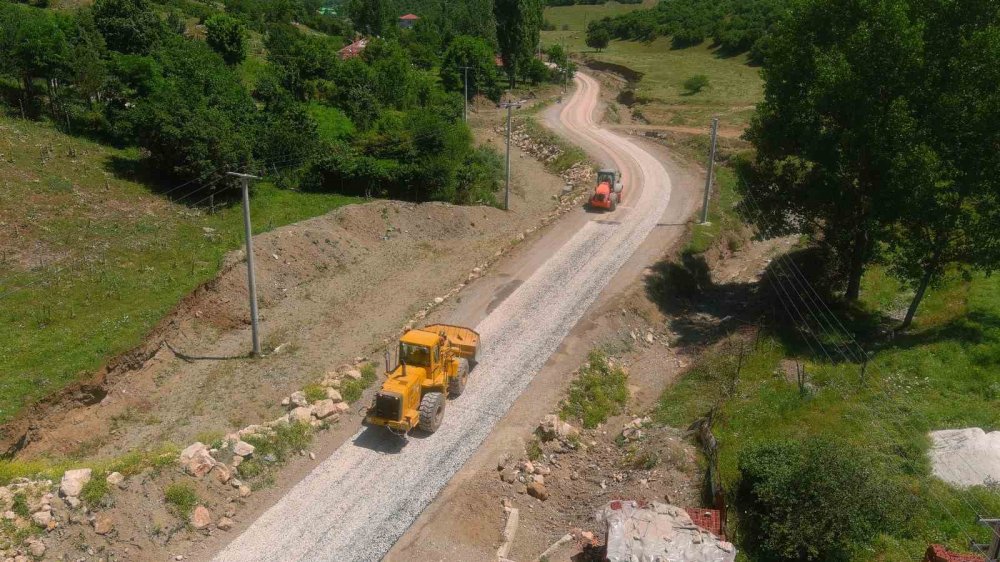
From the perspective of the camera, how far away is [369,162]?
43.4 m

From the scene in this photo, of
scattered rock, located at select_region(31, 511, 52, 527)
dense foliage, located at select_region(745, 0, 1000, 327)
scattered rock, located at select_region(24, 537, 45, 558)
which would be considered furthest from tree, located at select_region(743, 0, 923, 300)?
scattered rock, located at select_region(24, 537, 45, 558)

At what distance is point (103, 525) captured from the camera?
15.9 metres

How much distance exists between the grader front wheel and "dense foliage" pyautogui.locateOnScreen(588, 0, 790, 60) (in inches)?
2914

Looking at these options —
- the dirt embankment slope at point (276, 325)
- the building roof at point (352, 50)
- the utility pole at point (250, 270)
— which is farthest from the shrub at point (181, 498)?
the building roof at point (352, 50)

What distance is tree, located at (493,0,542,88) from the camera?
76312 millimetres

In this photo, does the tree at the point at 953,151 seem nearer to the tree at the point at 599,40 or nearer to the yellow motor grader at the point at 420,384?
the yellow motor grader at the point at 420,384

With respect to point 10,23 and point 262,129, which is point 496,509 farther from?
point 10,23

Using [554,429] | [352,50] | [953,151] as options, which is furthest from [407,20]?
[554,429]

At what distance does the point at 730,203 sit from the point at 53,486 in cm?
3665

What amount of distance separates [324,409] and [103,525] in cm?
642

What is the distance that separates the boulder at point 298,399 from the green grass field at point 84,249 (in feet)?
26.3

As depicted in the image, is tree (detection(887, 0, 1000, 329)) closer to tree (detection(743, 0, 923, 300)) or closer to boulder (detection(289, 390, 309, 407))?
tree (detection(743, 0, 923, 300))

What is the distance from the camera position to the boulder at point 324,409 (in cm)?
2061

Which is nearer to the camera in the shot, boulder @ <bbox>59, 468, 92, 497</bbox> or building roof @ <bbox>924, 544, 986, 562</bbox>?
building roof @ <bbox>924, 544, 986, 562</bbox>
